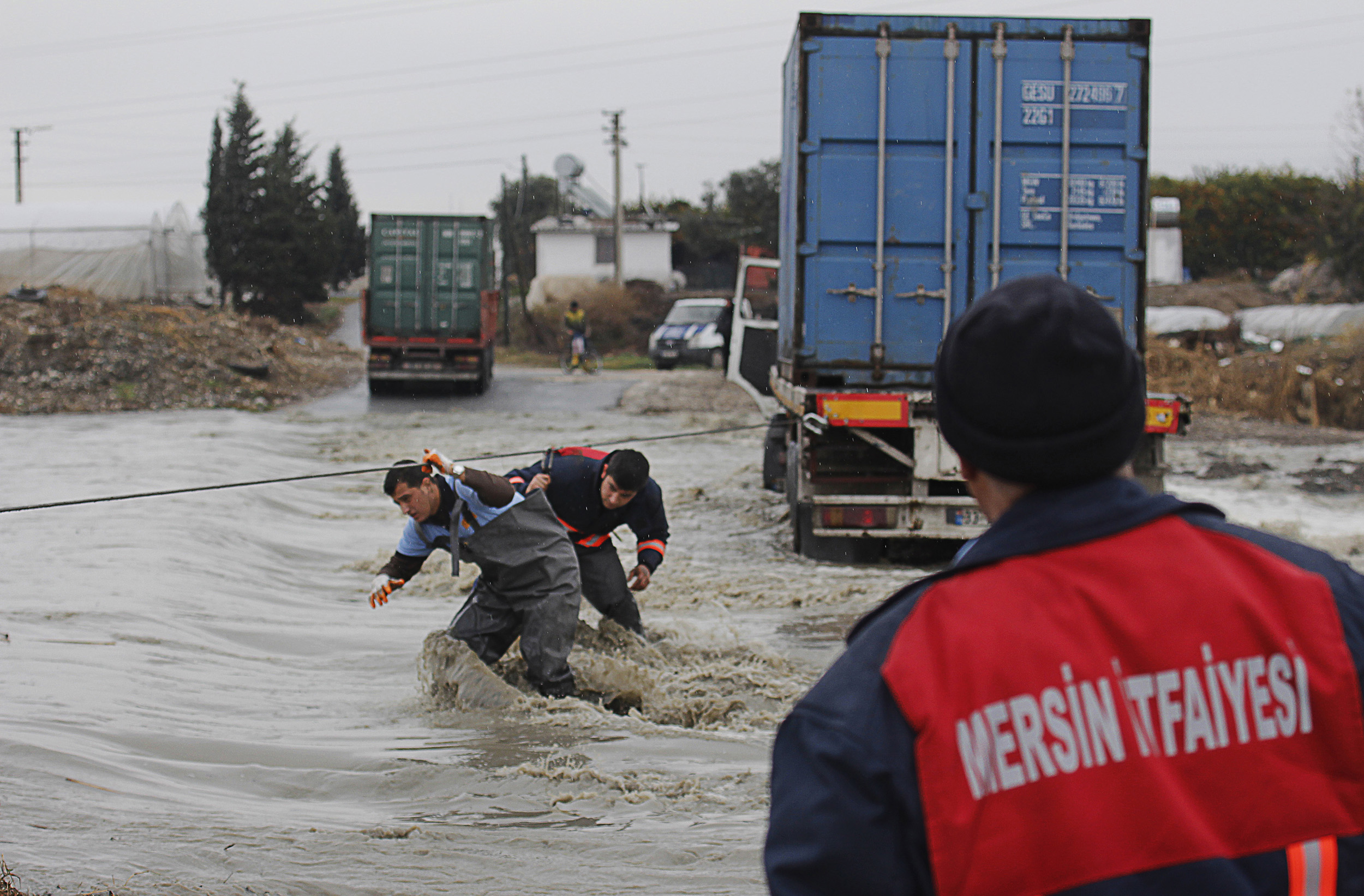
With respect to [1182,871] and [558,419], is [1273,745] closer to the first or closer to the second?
[1182,871]

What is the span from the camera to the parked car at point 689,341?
27484 mm

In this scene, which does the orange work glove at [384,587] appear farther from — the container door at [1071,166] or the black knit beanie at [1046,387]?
the container door at [1071,166]

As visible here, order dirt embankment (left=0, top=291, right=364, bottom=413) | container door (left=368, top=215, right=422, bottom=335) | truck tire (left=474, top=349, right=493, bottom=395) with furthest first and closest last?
truck tire (left=474, top=349, right=493, bottom=395) < container door (left=368, top=215, right=422, bottom=335) < dirt embankment (left=0, top=291, right=364, bottom=413)

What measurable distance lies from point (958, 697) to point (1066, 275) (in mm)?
6802

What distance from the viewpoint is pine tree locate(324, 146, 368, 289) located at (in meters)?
64.3

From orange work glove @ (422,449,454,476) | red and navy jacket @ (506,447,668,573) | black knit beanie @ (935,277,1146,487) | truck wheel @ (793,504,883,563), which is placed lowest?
truck wheel @ (793,504,883,563)

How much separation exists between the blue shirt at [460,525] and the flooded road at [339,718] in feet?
2.32

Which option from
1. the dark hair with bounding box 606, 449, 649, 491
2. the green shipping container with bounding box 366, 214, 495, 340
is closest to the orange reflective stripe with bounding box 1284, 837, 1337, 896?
the dark hair with bounding box 606, 449, 649, 491

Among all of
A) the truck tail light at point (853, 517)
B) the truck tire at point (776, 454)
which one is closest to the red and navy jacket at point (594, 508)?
the truck tail light at point (853, 517)

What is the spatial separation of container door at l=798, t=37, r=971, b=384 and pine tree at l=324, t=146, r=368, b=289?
55962 mm

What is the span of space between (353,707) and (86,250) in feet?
109

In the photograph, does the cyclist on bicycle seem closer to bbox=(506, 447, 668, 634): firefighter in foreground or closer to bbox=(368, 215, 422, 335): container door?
bbox=(368, 215, 422, 335): container door

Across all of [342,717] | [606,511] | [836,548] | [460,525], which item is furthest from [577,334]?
[460,525]

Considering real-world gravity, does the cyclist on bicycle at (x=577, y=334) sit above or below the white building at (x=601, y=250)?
below
